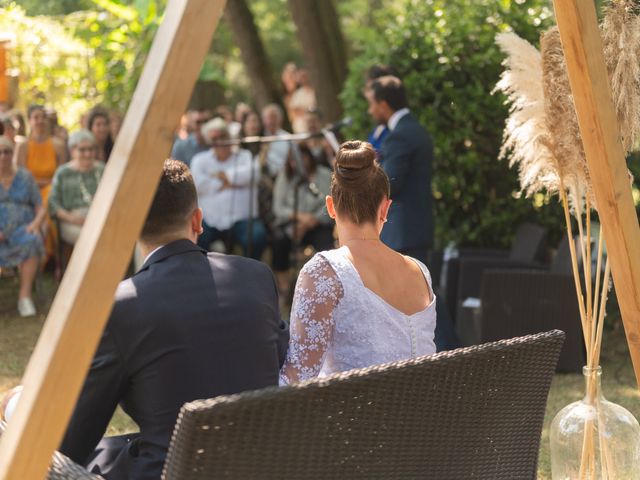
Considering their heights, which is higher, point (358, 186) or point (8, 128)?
point (358, 186)

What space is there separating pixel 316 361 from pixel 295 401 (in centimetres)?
94

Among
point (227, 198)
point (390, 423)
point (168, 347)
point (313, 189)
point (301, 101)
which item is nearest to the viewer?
point (390, 423)

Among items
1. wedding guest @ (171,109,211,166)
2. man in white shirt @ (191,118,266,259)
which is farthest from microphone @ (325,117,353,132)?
wedding guest @ (171,109,211,166)

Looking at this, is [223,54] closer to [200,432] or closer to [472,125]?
[472,125]

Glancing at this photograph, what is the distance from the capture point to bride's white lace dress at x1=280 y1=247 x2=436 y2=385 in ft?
11.3

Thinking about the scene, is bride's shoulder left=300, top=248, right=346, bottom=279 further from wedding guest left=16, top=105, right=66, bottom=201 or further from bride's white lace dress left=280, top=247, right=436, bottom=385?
wedding guest left=16, top=105, right=66, bottom=201

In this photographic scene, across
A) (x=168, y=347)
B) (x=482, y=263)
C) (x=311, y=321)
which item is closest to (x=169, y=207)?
(x=168, y=347)

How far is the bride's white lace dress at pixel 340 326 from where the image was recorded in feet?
11.3

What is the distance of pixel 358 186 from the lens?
11.9ft

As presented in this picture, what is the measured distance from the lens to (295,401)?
2512 millimetres

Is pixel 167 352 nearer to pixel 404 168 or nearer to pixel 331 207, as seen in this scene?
pixel 331 207

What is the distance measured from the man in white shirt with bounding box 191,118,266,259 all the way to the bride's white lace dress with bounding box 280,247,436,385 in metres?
6.01

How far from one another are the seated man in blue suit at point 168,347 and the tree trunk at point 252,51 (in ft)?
32.0

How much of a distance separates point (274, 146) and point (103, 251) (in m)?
8.68
